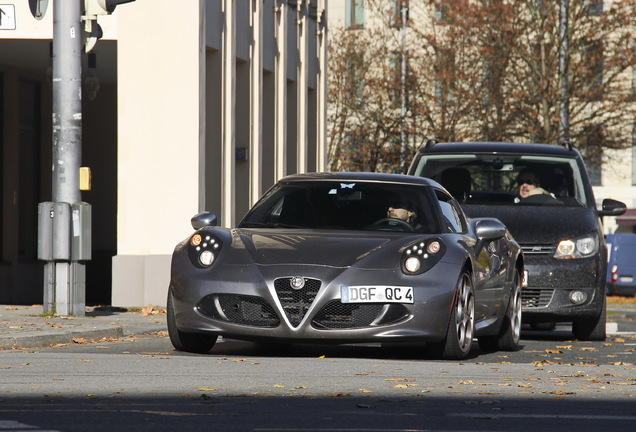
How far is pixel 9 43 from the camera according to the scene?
20.9 meters

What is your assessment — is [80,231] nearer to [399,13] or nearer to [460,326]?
[460,326]

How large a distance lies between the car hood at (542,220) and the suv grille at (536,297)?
0.45 m

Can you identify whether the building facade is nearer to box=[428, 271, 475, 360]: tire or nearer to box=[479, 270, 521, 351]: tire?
box=[479, 270, 521, 351]: tire

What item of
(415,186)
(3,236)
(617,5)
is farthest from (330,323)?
(617,5)

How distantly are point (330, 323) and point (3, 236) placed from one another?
14615 mm

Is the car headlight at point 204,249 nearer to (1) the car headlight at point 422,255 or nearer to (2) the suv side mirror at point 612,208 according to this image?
(1) the car headlight at point 422,255

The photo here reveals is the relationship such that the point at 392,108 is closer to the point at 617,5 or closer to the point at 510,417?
the point at 617,5

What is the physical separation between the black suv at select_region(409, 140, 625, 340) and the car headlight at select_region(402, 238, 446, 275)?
356 cm

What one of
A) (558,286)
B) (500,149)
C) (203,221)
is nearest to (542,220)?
(558,286)

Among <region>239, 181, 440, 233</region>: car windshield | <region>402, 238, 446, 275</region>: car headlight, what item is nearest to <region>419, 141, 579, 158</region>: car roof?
<region>239, 181, 440, 233</region>: car windshield

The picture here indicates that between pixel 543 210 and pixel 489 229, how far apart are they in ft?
9.60

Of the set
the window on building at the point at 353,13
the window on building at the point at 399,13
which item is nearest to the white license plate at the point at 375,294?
the window on building at the point at 399,13

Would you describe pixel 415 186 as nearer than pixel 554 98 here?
Yes

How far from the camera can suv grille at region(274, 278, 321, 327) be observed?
33.7 feet
